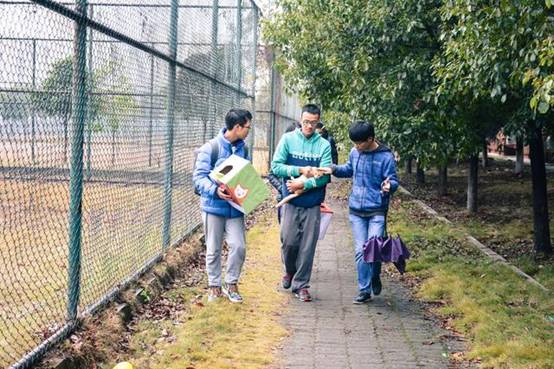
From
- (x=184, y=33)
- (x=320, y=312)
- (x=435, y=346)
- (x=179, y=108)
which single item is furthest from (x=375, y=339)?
(x=184, y=33)

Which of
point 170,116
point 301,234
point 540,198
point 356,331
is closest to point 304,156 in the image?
point 301,234

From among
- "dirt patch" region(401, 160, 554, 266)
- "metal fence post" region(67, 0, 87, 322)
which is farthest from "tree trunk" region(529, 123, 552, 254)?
"metal fence post" region(67, 0, 87, 322)

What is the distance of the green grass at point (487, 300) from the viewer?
5582mm

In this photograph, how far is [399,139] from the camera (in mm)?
10336

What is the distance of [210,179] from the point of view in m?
6.75

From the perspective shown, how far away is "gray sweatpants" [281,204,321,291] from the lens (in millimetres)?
7344

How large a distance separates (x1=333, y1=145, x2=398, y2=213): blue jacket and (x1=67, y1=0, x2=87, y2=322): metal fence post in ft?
9.11

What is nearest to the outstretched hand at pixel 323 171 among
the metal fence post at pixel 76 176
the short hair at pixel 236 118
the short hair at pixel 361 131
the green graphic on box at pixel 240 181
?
the short hair at pixel 361 131

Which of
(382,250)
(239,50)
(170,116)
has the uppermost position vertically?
(239,50)

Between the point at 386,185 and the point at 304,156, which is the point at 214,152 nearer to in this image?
the point at 304,156

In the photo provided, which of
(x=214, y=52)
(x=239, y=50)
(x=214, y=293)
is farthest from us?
(x=239, y=50)

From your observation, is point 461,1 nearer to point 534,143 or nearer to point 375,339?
point 375,339

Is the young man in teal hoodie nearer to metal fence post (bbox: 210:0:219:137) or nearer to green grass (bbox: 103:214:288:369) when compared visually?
green grass (bbox: 103:214:288:369)

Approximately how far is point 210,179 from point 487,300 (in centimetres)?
275
